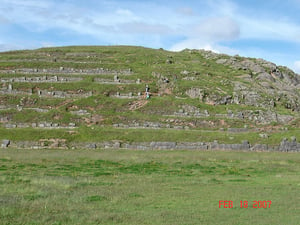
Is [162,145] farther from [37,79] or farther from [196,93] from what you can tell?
[37,79]

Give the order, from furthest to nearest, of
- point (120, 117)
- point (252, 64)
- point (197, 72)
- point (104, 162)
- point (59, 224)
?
point (252, 64) < point (197, 72) < point (120, 117) < point (104, 162) < point (59, 224)

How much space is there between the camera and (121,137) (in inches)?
2119

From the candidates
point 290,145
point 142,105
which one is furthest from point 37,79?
point 290,145

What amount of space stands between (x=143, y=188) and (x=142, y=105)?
132 ft

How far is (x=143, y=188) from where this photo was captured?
25.8 meters

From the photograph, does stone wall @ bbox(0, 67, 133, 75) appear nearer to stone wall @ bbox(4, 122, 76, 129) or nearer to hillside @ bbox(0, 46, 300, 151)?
hillside @ bbox(0, 46, 300, 151)

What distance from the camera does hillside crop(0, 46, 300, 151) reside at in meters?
53.6

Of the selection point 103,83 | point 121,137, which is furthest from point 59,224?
point 103,83

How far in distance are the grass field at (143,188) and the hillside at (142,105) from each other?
736 centimetres

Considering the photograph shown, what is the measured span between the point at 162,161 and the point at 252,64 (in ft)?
187

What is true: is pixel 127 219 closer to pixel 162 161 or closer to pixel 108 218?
pixel 108 218

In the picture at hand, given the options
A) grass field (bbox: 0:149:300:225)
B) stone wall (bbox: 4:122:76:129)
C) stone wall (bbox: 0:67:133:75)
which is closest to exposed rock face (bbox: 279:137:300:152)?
grass field (bbox: 0:149:300:225)

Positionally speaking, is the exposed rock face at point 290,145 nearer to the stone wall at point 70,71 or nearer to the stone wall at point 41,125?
the stone wall at point 41,125
